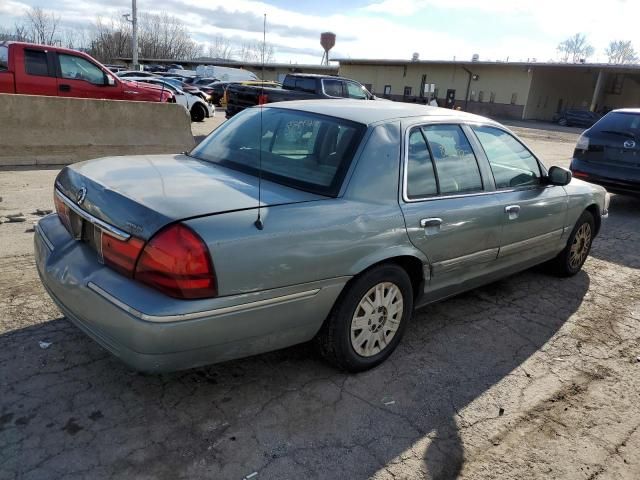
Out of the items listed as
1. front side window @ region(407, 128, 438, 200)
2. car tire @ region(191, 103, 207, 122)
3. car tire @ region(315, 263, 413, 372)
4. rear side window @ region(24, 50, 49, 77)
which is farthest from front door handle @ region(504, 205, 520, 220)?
car tire @ region(191, 103, 207, 122)

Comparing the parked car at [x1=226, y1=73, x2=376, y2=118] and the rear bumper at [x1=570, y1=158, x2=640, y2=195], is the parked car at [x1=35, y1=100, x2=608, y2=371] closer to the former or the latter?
the rear bumper at [x1=570, y1=158, x2=640, y2=195]

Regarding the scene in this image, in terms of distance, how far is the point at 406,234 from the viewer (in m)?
3.16

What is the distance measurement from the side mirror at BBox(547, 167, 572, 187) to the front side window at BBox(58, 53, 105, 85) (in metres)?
9.23

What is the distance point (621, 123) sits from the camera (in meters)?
8.30

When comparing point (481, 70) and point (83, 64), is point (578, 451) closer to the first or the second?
point (83, 64)

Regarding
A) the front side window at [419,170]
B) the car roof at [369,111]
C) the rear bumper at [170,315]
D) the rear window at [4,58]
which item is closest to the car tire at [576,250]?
the car roof at [369,111]

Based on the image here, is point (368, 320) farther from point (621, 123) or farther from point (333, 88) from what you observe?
point (333, 88)

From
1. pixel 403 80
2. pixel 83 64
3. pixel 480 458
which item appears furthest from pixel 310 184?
pixel 403 80

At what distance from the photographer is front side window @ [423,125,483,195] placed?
3525mm

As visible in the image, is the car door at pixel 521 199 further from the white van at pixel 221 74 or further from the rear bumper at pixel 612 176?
the white van at pixel 221 74

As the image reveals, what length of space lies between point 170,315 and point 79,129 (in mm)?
7543

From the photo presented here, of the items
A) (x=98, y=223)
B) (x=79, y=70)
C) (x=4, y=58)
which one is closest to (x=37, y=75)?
(x=4, y=58)

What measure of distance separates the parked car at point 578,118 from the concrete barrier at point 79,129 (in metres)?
37.7

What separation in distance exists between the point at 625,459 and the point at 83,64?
10877mm
